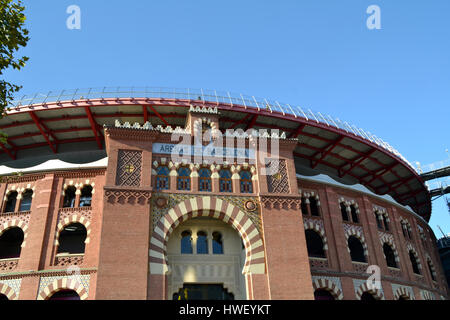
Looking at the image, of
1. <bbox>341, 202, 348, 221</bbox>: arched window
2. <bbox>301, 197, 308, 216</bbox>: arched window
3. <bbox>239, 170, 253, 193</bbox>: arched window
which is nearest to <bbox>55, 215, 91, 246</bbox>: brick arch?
<bbox>239, 170, 253, 193</bbox>: arched window

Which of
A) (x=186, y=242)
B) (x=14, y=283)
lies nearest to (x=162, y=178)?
(x=186, y=242)

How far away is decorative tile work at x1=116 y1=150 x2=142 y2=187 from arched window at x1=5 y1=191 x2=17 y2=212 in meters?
6.42

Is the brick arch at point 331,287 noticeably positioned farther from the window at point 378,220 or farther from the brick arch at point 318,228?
Answer: the window at point 378,220

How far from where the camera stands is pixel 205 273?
650 inches

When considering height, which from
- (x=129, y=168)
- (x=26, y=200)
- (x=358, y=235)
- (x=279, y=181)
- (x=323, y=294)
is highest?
(x=26, y=200)

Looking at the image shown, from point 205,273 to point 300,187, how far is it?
275 inches

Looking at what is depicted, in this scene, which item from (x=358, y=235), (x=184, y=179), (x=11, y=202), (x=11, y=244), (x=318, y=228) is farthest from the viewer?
(x=358, y=235)

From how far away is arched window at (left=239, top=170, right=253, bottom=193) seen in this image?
1744 centimetres

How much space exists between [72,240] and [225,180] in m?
8.69

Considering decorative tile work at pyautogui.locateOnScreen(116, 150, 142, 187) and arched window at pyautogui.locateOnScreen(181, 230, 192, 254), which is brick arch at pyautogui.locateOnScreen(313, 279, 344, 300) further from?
decorative tile work at pyautogui.locateOnScreen(116, 150, 142, 187)

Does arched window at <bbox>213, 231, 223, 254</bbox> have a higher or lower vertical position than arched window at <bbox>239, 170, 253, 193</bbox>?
lower

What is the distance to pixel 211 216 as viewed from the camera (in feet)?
54.7

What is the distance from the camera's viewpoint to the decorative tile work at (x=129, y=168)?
16.2 m

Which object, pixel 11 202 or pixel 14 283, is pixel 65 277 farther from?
pixel 11 202
